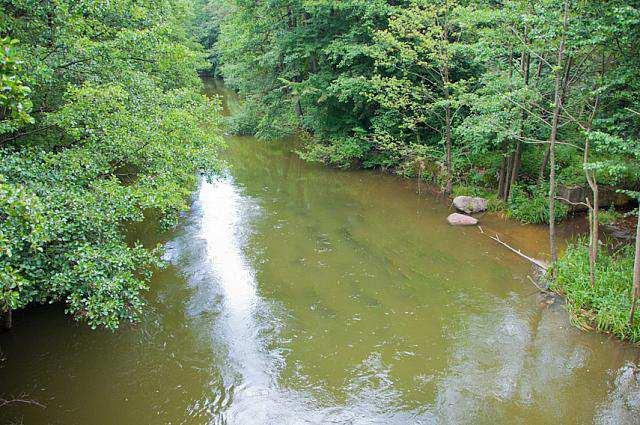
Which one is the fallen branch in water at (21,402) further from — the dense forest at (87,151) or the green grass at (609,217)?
the green grass at (609,217)

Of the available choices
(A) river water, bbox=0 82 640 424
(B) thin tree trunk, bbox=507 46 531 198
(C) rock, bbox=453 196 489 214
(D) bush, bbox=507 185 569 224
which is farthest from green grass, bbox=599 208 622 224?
(C) rock, bbox=453 196 489 214

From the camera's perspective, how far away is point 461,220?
14914mm

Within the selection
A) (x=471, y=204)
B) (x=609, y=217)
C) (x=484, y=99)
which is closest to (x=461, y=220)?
(x=471, y=204)

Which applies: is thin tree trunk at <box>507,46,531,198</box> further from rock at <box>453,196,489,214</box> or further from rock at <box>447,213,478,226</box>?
rock at <box>447,213,478,226</box>

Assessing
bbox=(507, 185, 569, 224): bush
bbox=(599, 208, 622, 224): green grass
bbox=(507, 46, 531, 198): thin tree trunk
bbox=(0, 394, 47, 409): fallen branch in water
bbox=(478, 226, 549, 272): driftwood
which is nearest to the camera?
bbox=(0, 394, 47, 409): fallen branch in water

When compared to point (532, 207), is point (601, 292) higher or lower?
lower

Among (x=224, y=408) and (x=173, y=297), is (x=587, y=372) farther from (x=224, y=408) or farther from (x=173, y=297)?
(x=173, y=297)

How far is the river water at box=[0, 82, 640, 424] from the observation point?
24.6 feet

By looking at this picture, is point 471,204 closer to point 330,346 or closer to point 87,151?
point 330,346

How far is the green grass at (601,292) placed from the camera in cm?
897

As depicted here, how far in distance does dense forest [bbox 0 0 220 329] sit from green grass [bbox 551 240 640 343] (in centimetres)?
814

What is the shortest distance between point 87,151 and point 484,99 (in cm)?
1050

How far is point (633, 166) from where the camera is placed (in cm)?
948

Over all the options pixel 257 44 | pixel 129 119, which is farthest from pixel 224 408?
pixel 257 44
